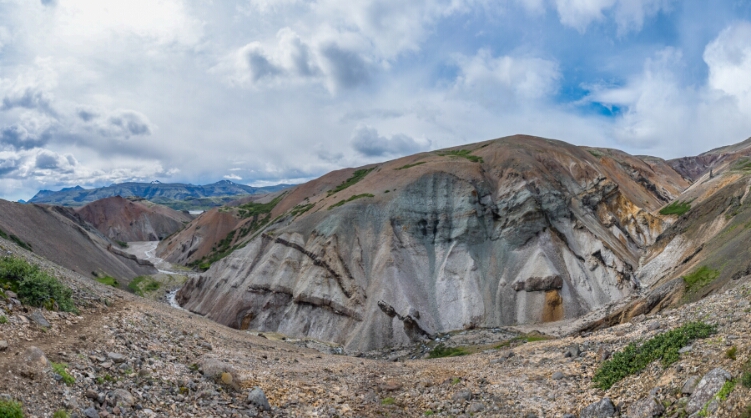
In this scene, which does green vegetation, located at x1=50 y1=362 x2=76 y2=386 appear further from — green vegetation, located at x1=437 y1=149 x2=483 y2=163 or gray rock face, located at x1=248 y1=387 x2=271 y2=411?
green vegetation, located at x1=437 y1=149 x2=483 y2=163

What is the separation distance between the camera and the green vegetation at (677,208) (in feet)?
183

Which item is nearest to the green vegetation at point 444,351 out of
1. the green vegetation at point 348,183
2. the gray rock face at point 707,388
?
the gray rock face at point 707,388

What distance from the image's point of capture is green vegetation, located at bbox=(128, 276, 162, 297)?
6290 centimetres

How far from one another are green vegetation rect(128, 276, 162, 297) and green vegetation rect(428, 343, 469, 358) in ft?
153

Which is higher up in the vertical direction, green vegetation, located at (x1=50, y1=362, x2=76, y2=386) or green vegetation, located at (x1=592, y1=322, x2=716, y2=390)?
green vegetation, located at (x1=50, y1=362, x2=76, y2=386)

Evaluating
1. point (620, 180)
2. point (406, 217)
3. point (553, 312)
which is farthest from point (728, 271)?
point (620, 180)

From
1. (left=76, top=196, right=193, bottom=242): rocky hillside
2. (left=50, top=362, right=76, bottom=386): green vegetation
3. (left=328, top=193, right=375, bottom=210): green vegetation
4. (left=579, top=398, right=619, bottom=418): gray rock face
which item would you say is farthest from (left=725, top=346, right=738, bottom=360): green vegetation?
(left=76, top=196, right=193, bottom=242): rocky hillside

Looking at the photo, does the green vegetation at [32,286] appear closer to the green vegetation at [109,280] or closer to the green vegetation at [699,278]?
the green vegetation at [699,278]

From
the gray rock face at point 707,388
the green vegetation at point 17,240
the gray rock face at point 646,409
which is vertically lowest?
the gray rock face at point 646,409

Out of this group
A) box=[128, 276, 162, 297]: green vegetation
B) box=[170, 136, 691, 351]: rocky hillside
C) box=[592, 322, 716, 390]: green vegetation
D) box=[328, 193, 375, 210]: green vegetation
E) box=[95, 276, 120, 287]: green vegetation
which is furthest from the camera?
box=[128, 276, 162, 297]: green vegetation

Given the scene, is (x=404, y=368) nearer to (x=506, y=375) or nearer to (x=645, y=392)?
(x=506, y=375)

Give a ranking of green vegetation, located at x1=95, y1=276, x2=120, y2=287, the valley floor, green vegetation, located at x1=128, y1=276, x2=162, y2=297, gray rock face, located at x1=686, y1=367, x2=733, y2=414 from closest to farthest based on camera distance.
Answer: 1. gray rock face, located at x1=686, y1=367, x2=733, y2=414
2. the valley floor
3. green vegetation, located at x1=95, y1=276, x2=120, y2=287
4. green vegetation, located at x1=128, y1=276, x2=162, y2=297

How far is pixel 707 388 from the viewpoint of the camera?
900 cm

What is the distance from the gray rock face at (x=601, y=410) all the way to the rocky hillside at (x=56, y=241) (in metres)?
59.4
